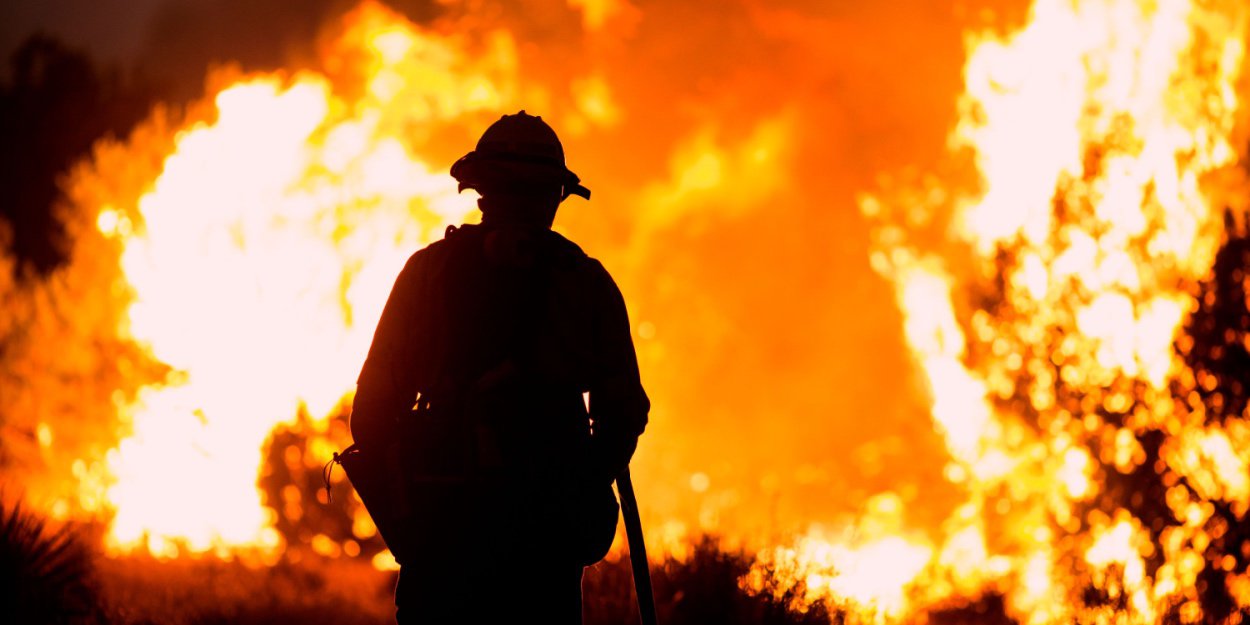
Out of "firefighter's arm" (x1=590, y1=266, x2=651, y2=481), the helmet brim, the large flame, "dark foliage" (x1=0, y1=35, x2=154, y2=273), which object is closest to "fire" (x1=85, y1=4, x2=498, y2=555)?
the large flame

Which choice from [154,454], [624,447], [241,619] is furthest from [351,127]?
[624,447]

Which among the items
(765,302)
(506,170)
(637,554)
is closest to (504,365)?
(506,170)

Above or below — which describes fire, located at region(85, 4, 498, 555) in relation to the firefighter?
above

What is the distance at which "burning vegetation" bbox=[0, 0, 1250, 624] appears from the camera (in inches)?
376

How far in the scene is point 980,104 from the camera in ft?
38.3

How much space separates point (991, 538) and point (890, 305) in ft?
30.3

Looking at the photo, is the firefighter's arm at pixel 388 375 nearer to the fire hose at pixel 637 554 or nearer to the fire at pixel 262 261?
the fire hose at pixel 637 554

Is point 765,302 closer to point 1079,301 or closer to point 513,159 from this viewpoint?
point 1079,301

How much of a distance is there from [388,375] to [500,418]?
356 mm

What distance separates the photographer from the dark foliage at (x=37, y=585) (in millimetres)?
8031

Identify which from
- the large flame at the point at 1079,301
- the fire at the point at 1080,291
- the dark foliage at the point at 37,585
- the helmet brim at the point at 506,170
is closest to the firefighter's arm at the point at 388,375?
the helmet brim at the point at 506,170

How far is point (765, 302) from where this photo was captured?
2030 cm

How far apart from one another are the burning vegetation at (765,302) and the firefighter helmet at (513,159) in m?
2.74

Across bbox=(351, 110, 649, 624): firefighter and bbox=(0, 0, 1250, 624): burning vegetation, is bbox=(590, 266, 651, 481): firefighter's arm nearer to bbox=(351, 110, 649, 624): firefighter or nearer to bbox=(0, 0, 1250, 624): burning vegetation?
bbox=(351, 110, 649, 624): firefighter
